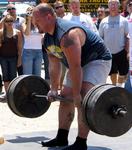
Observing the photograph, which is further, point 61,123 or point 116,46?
point 116,46

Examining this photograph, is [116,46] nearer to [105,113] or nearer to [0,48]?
[0,48]

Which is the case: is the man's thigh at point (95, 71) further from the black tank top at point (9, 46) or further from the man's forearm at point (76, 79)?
the black tank top at point (9, 46)

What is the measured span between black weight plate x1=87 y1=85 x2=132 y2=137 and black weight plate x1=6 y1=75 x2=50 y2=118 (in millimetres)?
1267

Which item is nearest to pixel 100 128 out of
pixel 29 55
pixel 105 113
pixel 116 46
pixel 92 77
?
pixel 105 113

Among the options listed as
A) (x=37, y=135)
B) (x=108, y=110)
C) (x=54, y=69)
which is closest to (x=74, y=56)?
(x=108, y=110)

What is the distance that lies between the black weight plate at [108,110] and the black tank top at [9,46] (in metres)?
4.59

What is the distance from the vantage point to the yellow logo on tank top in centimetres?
570

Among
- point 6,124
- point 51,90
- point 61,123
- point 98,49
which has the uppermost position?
point 98,49

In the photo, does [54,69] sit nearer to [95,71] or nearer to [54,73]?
[54,73]

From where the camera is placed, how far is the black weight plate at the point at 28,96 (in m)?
6.20

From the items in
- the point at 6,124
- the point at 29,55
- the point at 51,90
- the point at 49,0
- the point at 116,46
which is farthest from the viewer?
the point at 49,0

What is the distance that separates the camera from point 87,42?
5.70 metres

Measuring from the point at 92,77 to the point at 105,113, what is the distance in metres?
0.63

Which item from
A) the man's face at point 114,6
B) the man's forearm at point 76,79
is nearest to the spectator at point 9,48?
the man's face at point 114,6
